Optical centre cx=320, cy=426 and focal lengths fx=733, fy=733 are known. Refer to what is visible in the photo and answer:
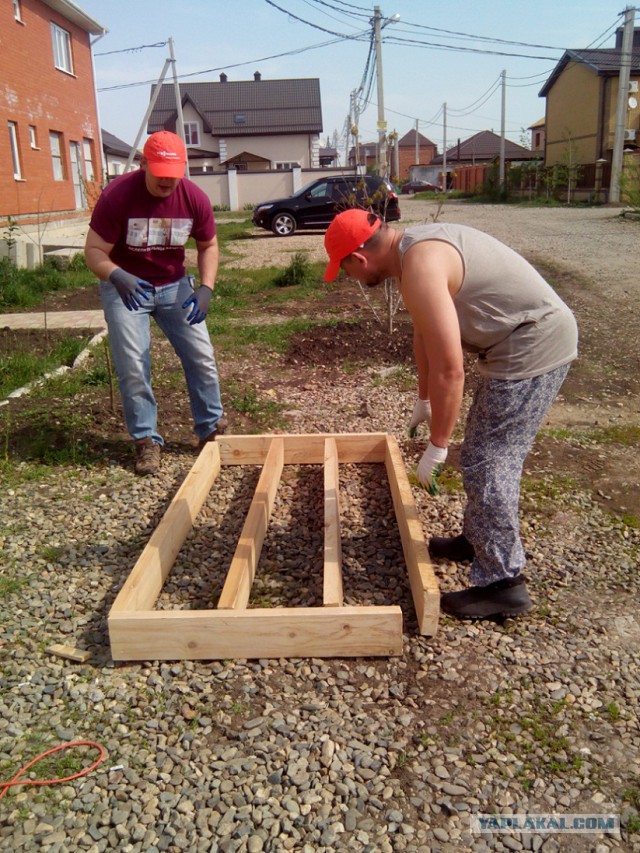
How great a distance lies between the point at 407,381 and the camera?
20.9ft

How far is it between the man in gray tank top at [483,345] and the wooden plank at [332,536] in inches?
20.5

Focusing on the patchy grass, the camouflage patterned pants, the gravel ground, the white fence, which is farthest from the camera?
the white fence

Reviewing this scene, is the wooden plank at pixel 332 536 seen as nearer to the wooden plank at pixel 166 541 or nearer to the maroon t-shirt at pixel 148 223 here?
the wooden plank at pixel 166 541

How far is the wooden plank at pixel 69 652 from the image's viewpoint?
2.84 metres

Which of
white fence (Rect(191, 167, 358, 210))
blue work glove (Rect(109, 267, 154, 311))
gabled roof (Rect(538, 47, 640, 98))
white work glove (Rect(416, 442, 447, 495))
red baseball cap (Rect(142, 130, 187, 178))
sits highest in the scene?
gabled roof (Rect(538, 47, 640, 98))

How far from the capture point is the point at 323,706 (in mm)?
2547

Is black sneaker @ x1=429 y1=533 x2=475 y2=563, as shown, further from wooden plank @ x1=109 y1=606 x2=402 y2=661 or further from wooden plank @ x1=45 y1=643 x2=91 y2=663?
wooden plank @ x1=45 y1=643 x2=91 y2=663

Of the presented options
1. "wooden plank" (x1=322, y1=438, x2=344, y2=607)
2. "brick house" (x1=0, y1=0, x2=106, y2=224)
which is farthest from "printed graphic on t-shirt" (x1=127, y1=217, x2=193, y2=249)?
"brick house" (x1=0, y1=0, x2=106, y2=224)

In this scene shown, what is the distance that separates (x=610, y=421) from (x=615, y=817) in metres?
3.72

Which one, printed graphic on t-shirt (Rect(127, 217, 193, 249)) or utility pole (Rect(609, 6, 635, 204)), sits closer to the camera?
printed graphic on t-shirt (Rect(127, 217, 193, 249))

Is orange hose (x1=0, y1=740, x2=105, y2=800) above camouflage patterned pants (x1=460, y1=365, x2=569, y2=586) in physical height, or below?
below

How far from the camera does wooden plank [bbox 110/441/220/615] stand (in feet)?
9.85

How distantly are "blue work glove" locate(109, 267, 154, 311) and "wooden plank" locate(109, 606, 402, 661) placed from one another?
202 cm

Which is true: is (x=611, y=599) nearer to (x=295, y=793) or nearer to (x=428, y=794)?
(x=428, y=794)
